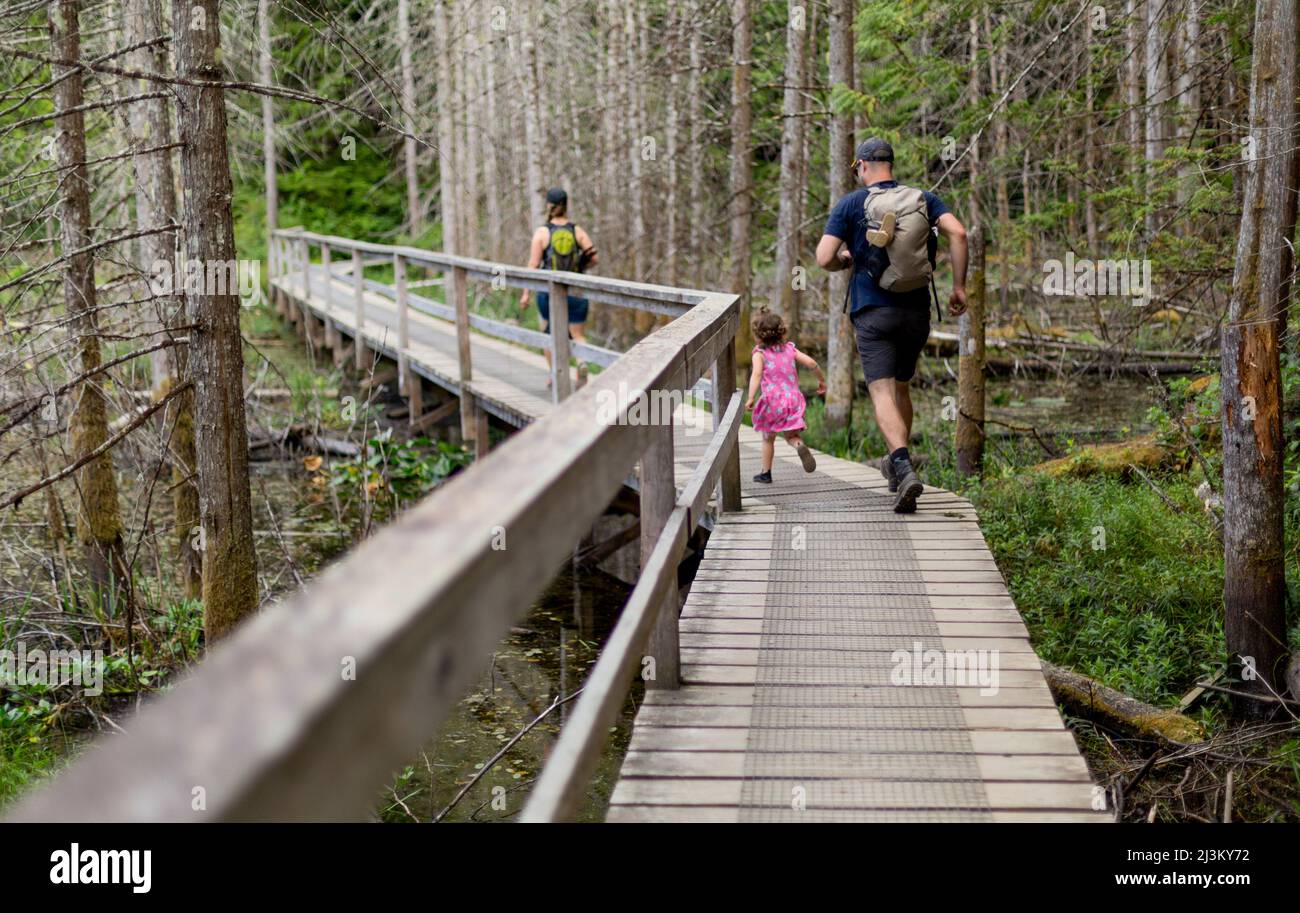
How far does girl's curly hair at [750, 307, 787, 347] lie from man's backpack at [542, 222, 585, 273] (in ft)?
13.0

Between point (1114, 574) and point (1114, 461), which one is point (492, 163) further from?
point (1114, 574)

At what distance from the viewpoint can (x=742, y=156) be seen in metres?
14.7

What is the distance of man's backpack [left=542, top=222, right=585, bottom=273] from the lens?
1153cm

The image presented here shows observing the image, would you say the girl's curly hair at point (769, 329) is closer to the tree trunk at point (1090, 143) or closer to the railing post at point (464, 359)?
the tree trunk at point (1090, 143)

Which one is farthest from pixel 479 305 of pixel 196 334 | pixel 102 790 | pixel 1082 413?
pixel 102 790

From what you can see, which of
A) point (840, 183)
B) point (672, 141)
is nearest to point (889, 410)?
point (840, 183)

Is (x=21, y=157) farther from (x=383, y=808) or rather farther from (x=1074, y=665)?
(x=1074, y=665)

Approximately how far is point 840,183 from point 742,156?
8.81 ft

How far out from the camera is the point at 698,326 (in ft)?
16.9

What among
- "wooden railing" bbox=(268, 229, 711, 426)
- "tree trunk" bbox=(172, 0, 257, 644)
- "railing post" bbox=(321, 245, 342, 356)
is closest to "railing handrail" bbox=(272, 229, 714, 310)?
"wooden railing" bbox=(268, 229, 711, 426)

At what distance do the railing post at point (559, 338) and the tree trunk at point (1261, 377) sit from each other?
205 inches

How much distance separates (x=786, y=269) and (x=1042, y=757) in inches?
425

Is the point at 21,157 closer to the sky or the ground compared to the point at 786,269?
closer to the sky
